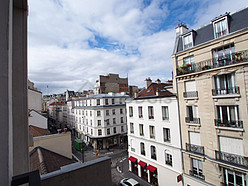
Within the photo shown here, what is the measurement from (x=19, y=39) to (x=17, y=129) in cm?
205

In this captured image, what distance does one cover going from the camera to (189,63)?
1332cm

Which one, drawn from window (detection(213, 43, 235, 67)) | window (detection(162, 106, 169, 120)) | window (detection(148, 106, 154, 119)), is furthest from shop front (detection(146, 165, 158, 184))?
window (detection(213, 43, 235, 67))

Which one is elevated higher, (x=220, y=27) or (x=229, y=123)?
(x=220, y=27)

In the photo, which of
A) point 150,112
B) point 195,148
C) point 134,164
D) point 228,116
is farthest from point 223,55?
point 134,164

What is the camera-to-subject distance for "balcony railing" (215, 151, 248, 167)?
9453 mm

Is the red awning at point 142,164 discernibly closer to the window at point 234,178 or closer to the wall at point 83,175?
the window at point 234,178

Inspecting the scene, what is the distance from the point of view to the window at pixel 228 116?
32.9 ft

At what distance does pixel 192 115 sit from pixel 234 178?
17.7 feet

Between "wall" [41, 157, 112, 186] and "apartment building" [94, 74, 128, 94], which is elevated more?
"apartment building" [94, 74, 128, 94]

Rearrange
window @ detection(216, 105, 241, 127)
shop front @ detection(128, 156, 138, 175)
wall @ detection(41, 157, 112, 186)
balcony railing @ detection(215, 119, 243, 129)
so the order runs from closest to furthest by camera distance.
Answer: wall @ detection(41, 157, 112, 186) < balcony railing @ detection(215, 119, 243, 129) < window @ detection(216, 105, 241, 127) < shop front @ detection(128, 156, 138, 175)

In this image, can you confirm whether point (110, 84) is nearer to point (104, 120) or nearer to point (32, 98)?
point (104, 120)

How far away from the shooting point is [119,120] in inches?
1227

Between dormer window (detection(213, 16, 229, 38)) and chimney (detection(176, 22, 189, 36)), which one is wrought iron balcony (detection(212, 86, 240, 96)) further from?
chimney (detection(176, 22, 189, 36))

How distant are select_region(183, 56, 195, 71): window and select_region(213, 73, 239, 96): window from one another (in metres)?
2.32
